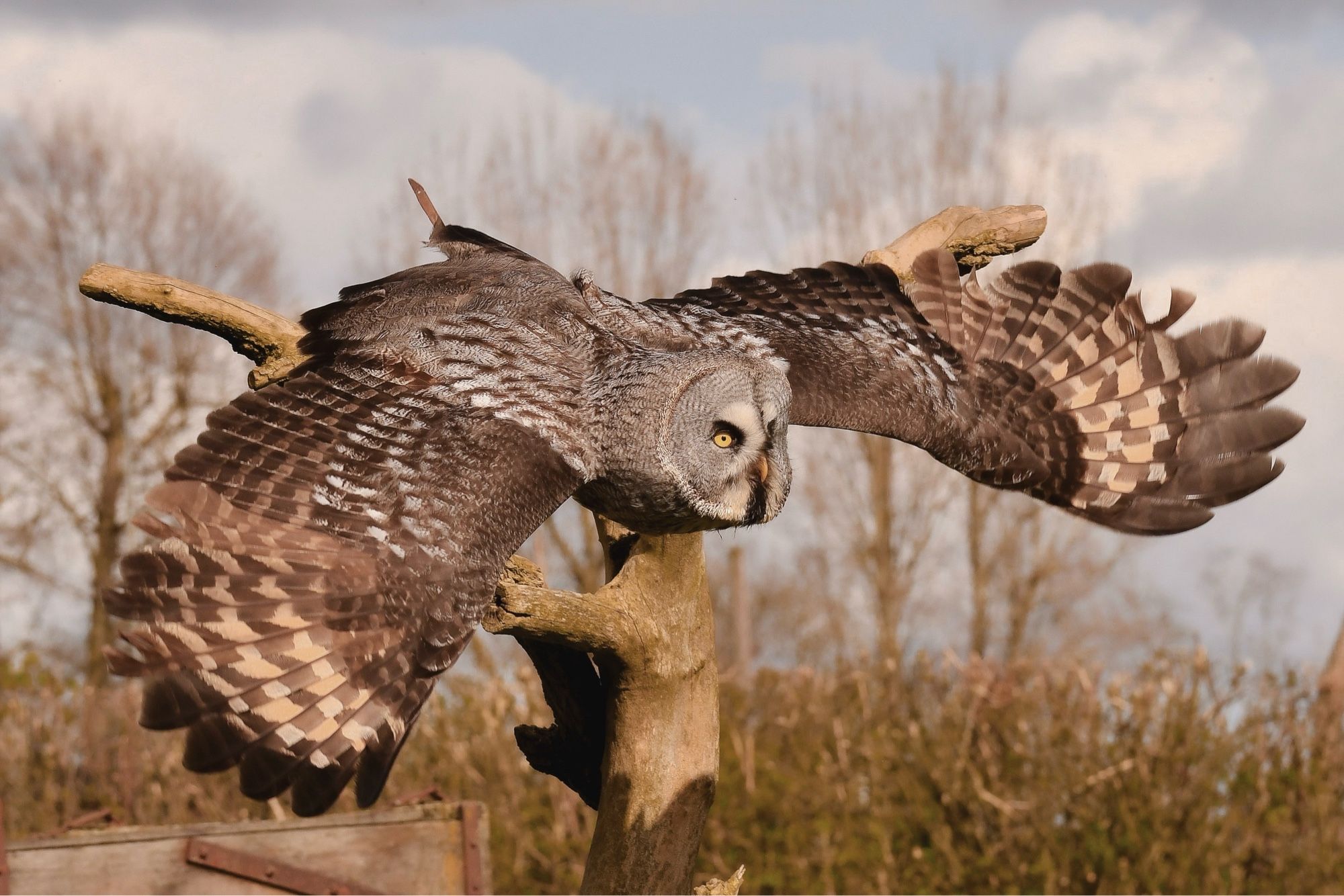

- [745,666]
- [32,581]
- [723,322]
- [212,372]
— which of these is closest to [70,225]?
[212,372]

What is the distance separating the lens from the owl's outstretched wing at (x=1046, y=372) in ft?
16.5

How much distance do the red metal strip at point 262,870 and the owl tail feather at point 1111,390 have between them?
306cm

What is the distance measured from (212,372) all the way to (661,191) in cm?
621

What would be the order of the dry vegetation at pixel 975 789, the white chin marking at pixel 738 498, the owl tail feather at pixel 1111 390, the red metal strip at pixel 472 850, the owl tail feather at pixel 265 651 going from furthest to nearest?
1. the dry vegetation at pixel 975 789
2. the red metal strip at pixel 472 850
3. the owl tail feather at pixel 1111 390
4. the white chin marking at pixel 738 498
5. the owl tail feather at pixel 265 651

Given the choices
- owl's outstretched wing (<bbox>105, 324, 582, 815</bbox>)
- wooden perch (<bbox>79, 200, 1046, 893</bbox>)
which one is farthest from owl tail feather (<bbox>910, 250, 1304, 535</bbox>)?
owl's outstretched wing (<bbox>105, 324, 582, 815</bbox>)

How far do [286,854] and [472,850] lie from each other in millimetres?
737

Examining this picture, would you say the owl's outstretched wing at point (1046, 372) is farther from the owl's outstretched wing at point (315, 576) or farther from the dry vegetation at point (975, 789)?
the dry vegetation at point (975, 789)

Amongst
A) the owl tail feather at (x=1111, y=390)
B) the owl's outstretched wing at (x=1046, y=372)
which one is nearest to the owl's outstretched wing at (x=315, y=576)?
the owl's outstretched wing at (x=1046, y=372)

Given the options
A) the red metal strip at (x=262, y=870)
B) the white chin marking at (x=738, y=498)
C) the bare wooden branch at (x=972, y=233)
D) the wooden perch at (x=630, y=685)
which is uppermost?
the bare wooden branch at (x=972, y=233)

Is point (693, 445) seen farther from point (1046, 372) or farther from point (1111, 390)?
point (1111, 390)

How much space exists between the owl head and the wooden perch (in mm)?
310

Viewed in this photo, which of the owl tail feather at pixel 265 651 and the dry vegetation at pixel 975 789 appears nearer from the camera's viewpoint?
the owl tail feather at pixel 265 651

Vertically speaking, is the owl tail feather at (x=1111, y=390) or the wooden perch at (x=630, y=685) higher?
the owl tail feather at (x=1111, y=390)

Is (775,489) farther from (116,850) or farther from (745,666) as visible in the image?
(745,666)
